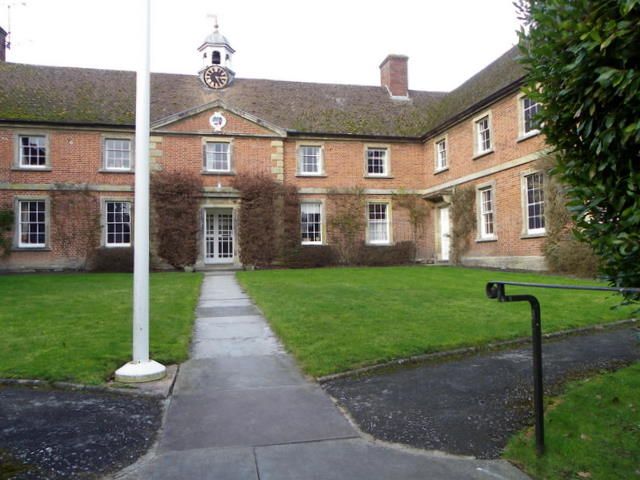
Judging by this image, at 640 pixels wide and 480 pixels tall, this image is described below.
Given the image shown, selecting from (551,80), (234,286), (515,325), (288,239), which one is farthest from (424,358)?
(288,239)

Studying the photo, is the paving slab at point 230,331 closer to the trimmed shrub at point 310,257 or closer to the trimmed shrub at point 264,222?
the trimmed shrub at point 264,222

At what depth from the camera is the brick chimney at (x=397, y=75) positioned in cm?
2650

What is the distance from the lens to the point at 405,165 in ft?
78.1

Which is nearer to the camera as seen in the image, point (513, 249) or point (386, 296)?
point (386, 296)

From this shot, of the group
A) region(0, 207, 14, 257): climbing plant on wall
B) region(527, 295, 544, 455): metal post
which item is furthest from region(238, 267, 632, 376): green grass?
region(0, 207, 14, 257): climbing plant on wall

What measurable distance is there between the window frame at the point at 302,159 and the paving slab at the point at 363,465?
19637 millimetres

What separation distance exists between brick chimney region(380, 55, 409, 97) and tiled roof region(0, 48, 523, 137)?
0.51 meters

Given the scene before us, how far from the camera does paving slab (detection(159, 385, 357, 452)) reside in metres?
3.60

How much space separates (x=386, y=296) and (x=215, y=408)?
22.5 feet

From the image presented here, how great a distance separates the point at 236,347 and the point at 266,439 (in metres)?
3.01

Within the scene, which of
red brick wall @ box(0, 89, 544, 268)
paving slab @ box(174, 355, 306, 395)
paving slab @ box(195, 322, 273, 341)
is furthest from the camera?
red brick wall @ box(0, 89, 544, 268)

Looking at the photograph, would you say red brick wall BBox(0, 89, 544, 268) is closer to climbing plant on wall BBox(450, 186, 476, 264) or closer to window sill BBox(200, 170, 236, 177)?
window sill BBox(200, 170, 236, 177)

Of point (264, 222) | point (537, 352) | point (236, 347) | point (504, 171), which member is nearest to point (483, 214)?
point (504, 171)

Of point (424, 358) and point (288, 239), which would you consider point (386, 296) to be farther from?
point (288, 239)
